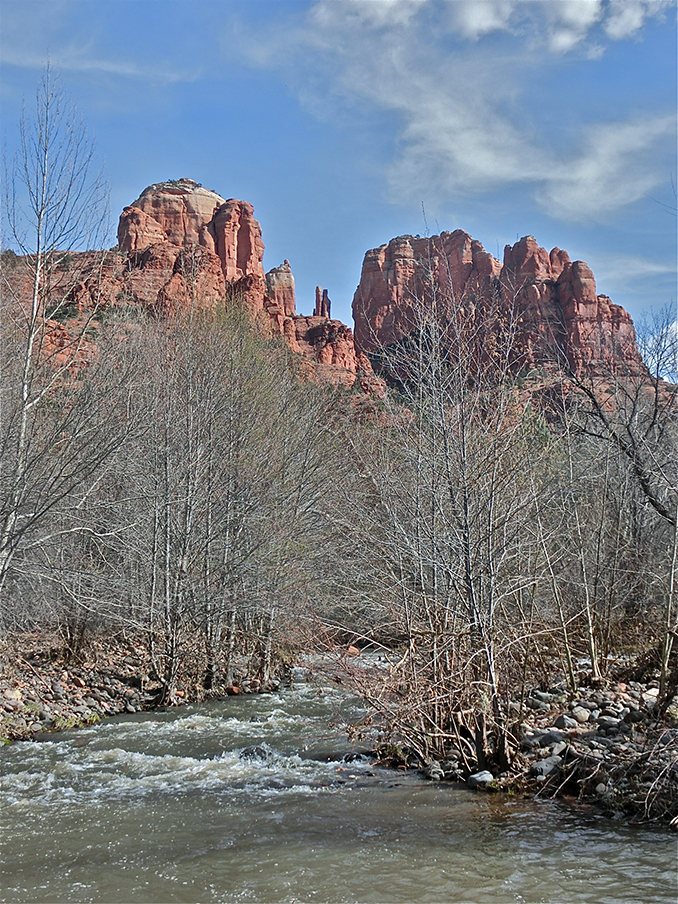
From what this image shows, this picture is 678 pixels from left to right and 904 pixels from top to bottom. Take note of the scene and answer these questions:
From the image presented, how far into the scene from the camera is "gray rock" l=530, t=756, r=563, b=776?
658 cm

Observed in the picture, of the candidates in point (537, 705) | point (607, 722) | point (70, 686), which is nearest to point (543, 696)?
point (537, 705)

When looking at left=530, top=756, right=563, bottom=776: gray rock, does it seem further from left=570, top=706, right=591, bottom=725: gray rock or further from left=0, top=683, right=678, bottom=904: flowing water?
left=570, top=706, right=591, bottom=725: gray rock

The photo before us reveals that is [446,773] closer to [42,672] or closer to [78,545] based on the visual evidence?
[42,672]

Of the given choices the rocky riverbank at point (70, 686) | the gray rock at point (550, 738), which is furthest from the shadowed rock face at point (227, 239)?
the gray rock at point (550, 738)

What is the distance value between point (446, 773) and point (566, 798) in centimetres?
128

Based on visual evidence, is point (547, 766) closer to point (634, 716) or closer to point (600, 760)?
point (600, 760)

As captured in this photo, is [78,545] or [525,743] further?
[78,545]

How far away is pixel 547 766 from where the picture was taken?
664 cm

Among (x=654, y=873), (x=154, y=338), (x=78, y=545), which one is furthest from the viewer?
(x=154, y=338)

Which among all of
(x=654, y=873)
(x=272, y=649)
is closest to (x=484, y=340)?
(x=654, y=873)

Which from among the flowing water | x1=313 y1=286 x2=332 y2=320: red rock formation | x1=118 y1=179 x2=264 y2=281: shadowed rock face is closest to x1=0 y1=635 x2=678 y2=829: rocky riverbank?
the flowing water

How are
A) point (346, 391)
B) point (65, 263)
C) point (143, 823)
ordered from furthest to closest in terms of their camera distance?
point (346, 391)
point (65, 263)
point (143, 823)

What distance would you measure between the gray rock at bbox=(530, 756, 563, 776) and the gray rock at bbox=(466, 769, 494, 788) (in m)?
0.43

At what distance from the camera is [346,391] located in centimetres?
2189
